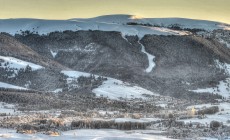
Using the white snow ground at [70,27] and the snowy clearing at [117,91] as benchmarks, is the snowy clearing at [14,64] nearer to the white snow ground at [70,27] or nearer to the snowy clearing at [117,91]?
the snowy clearing at [117,91]

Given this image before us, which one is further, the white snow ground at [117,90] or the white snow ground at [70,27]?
the white snow ground at [70,27]

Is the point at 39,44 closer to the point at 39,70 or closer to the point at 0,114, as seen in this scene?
the point at 39,70

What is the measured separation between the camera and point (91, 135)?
26.5 m

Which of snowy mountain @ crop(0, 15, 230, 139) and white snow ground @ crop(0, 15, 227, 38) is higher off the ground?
white snow ground @ crop(0, 15, 227, 38)

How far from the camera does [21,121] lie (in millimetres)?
31750

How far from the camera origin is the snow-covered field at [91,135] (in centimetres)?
2503

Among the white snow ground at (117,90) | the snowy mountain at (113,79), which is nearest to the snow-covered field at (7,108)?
the snowy mountain at (113,79)

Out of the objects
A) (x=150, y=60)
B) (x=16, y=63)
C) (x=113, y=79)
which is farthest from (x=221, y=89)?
(x=16, y=63)

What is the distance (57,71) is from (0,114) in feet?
116

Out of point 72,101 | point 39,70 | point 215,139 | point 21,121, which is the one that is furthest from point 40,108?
point 39,70

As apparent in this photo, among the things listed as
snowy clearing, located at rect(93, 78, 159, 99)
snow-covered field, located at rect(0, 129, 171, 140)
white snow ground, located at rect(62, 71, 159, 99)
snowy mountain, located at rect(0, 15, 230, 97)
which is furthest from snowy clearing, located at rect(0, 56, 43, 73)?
snow-covered field, located at rect(0, 129, 171, 140)

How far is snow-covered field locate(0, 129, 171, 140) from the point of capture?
985 inches

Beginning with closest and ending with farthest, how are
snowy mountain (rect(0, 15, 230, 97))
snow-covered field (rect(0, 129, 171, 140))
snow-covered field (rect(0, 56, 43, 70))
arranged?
snow-covered field (rect(0, 129, 171, 140))
snow-covered field (rect(0, 56, 43, 70))
snowy mountain (rect(0, 15, 230, 97))

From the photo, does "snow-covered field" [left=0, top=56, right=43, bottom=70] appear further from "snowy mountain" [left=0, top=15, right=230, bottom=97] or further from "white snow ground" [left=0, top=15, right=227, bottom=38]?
"white snow ground" [left=0, top=15, right=227, bottom=38]
